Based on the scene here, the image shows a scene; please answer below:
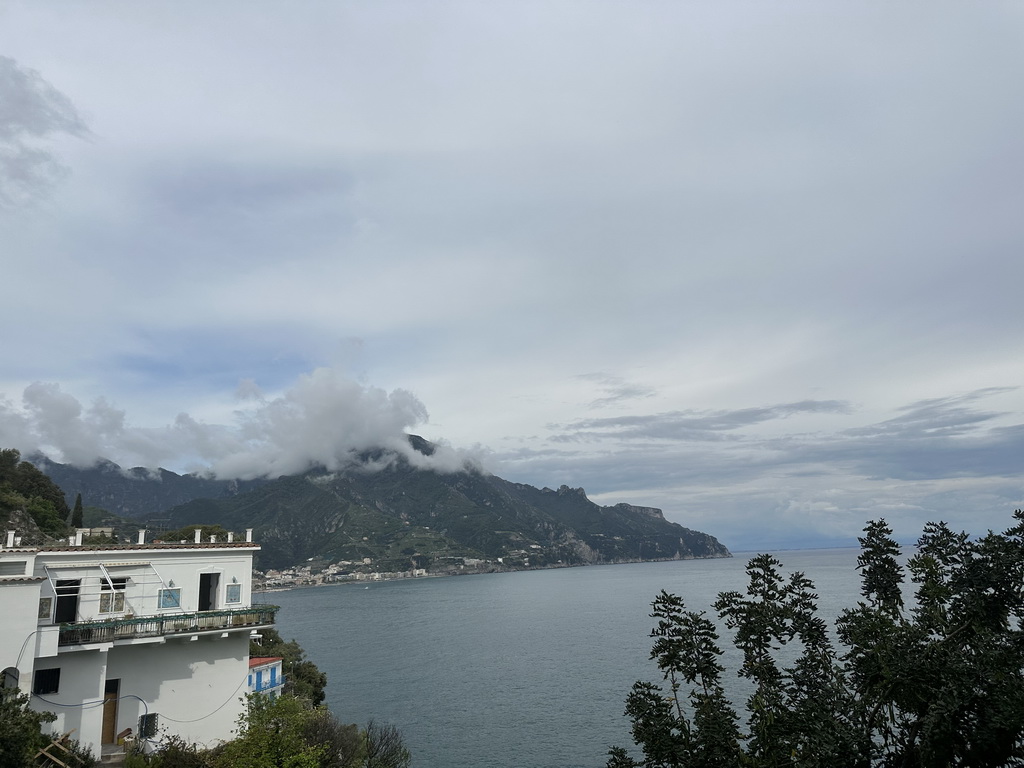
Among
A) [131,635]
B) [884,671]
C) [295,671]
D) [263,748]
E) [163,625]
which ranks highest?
[884,671]

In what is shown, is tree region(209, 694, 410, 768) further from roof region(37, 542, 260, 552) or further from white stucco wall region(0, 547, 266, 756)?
roof region(37, 542, 260, 552)

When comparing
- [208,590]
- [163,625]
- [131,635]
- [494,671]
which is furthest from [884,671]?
[494,671]

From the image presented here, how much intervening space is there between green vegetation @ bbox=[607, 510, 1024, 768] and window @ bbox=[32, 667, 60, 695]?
19521 millimetres

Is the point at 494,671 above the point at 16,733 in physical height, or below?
below

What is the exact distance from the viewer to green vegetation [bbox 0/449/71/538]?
69.4 meters

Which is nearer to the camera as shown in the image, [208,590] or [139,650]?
[139,650]

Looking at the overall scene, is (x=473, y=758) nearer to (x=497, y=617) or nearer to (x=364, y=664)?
(x=364, y=664)

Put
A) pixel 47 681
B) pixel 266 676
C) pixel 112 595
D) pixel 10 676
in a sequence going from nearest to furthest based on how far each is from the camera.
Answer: pixel 10 676 < pixel 47 681 < pixel 112 595 < pixel 266 676

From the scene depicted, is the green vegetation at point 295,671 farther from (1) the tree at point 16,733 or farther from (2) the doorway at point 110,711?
(1) the tree at point 16,733

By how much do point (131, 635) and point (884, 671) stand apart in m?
25.5

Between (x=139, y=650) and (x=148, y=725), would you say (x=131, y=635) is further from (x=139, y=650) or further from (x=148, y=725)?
(x=148, y=725)

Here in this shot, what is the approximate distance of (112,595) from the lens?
2592cm

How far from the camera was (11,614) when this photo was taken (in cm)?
2148

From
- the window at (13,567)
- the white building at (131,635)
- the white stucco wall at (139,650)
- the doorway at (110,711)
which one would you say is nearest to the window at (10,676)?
the white building at (131,635)
